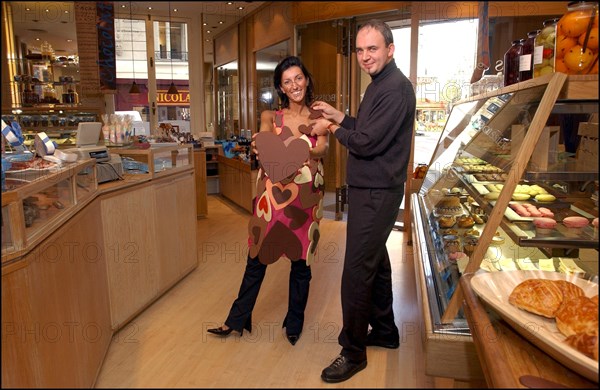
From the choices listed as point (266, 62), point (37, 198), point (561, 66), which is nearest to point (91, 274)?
point (37, 198)

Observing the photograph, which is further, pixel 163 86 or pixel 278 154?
pixel 163 86

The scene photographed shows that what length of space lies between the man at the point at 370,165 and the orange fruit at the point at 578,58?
62cm

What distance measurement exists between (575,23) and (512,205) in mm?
1089

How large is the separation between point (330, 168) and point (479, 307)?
510 centimetres

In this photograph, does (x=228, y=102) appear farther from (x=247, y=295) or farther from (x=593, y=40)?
(x=593, y=40)

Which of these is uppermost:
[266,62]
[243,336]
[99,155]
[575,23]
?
[266,62]

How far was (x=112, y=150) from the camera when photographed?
3.42 m

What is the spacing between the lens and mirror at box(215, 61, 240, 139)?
32.7ft

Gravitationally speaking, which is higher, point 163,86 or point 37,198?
point 163,86

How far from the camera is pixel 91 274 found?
7.96 ft

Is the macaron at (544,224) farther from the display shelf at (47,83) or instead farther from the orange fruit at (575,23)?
the display shelf at (47,83)

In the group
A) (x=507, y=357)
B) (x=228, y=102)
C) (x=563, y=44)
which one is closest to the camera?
(x=507, y=357)

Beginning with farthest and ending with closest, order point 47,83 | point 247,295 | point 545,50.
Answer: point 47,83 < point 247,295 < point 545,50

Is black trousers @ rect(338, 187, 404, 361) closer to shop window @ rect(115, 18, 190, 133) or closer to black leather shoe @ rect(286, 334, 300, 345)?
black leather shoe @ rect(286, 334, 300, 345)
